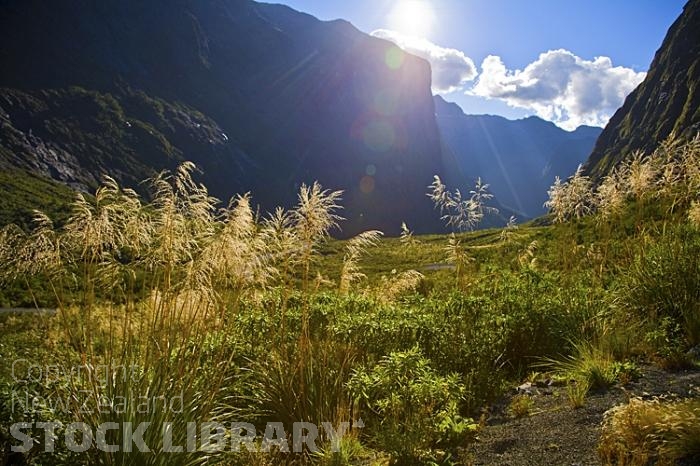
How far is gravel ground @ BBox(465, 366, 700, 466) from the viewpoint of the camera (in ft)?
14.5

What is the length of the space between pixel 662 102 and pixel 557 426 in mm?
171219

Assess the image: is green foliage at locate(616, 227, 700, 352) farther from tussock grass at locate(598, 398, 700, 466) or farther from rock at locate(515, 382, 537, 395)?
tussock grass at locate(598, 398, 700, 466)

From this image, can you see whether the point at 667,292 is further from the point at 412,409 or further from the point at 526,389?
the point at 412,409

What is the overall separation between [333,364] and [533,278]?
4.15m

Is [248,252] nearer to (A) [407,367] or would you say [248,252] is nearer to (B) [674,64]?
(A) [407,367]

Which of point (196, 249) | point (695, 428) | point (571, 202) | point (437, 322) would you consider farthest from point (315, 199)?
point (571, 202)

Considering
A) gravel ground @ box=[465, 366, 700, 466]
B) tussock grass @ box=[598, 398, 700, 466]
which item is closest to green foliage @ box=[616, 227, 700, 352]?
gravel ground @ box=[465, 366, 700, 466]

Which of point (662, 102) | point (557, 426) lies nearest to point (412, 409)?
point (557, 426)

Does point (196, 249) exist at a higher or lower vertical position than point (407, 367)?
higher

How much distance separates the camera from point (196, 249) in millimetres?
5676

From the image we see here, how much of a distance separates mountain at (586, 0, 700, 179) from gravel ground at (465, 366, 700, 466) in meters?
138

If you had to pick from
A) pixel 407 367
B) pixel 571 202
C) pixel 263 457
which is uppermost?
pixel 571 202

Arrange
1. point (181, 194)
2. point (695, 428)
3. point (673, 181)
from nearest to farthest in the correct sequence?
point (695, 428), point (181, 194), point (673, 181)

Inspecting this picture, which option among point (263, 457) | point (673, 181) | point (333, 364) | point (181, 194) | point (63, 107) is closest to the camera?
point (263, 457)
